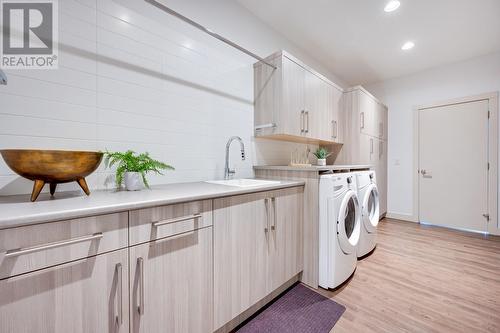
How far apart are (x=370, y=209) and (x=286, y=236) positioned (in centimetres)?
142

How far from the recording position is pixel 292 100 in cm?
210

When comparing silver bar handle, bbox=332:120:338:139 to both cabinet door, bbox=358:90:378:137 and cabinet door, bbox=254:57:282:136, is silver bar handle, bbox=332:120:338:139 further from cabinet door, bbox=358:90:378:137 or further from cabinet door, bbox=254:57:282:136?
cabinet door, bbox=254:57:282:136

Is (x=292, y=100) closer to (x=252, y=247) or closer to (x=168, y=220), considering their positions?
(x=252, y=247)

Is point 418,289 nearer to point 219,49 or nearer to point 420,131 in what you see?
point 219,49

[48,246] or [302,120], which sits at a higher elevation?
[302,120]

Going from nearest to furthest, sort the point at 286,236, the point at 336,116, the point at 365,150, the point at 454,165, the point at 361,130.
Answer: the point at 286,236 < the point at 336,116 < the point at 361,130 < the point at 365,150 < the point at 454,165

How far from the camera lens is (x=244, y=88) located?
211 centimetres

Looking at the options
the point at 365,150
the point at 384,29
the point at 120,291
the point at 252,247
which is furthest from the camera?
the point at 365,150

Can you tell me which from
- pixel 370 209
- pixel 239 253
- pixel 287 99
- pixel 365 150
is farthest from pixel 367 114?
pixel 239 253

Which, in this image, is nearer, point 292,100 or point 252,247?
point 252,247

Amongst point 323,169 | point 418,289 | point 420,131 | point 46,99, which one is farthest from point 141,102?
point 420,131

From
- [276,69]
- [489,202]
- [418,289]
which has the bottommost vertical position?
[418,289]

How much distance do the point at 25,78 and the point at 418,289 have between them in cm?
303

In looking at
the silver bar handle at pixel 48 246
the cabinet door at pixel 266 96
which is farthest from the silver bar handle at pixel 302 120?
the silver bar handle at pixel 48 246
